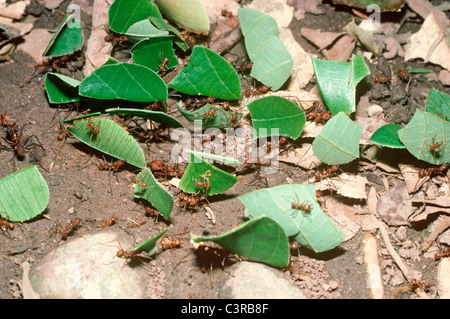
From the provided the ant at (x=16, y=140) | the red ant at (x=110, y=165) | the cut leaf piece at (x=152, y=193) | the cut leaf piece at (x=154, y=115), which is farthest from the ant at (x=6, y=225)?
the cut leaf piece at (x=154, y=115)

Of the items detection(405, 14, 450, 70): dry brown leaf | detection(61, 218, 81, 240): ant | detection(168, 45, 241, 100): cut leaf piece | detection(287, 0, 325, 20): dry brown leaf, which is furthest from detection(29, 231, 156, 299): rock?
detection(405, 14, 450, 70): dry brown leaf

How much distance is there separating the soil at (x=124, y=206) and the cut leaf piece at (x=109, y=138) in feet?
0.36

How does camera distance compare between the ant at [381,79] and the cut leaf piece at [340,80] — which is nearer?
the cut leaf piece at [340,80]

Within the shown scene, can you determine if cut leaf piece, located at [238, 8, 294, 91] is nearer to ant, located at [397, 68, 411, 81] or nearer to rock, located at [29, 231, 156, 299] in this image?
ant, located at [397, 68, 411, 81]

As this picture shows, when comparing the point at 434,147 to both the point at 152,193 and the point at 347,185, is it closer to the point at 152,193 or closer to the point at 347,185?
the point at 347,185

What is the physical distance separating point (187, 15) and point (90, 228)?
1.37 meters

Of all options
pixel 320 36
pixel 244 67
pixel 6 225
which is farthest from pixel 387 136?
pixel 6 225

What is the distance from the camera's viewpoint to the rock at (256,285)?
6.17 feet

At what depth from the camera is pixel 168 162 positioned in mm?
2359

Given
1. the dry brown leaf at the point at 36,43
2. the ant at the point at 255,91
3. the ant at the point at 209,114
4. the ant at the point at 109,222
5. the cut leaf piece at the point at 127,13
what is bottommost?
the ant at the point at 109,222

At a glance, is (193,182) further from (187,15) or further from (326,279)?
(187,15)

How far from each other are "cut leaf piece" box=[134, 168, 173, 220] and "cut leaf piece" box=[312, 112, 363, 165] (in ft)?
2.74

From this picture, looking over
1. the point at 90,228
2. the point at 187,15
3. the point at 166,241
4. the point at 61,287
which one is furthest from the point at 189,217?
the point at 187,15

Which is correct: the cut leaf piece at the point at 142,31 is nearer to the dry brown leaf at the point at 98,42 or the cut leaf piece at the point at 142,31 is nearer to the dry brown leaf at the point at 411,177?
the dry brown leaf at the point at 98,42
